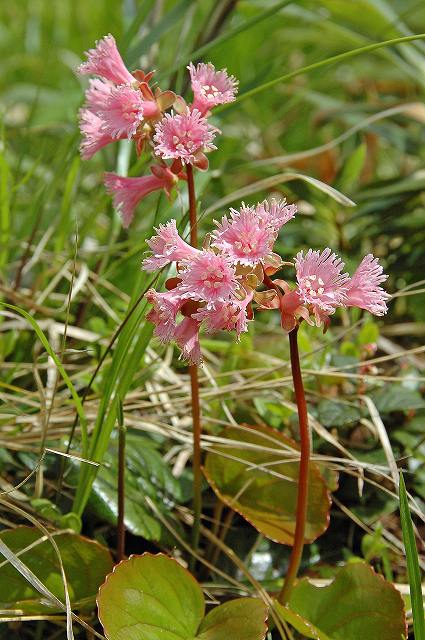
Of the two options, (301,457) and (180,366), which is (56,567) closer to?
(301,457)

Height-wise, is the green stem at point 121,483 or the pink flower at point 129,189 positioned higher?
the pink flower at point 129,189

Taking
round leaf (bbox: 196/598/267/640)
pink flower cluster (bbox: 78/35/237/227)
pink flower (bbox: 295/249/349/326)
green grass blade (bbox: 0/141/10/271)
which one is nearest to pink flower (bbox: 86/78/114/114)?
pink flower cluster (bbox: 78/35/237/227)

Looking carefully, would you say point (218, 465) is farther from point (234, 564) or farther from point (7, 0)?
point (7, 0)

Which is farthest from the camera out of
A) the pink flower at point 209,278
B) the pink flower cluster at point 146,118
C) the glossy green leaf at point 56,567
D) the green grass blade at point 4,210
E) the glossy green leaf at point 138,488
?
the green grass blade at point 4,210

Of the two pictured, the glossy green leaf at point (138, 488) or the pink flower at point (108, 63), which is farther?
the glossy green leaf at point (138, 488)

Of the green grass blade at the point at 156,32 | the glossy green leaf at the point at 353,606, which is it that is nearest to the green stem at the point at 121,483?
the glossy green leaf at the point at 353,606

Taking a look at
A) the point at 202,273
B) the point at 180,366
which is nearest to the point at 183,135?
the point at 202,273

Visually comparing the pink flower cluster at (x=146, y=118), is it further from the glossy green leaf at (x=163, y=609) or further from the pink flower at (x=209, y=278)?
the glossy green leaf at (x=163, y=609)

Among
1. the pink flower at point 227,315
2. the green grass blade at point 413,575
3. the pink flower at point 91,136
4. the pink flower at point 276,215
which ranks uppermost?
the pink flower at point 91,136
